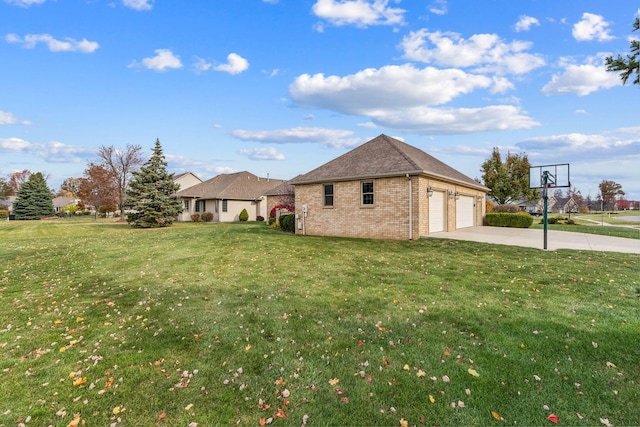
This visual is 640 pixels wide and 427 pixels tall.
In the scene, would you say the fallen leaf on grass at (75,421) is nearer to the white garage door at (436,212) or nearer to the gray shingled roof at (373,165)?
A: the gray shingled roof at (373,165)

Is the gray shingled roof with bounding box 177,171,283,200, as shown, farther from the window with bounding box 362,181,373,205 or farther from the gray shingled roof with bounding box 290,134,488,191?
the window with bounding box 362,181,373,205

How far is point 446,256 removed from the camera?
32.6 feet

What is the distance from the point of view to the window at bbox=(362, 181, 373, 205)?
49.2 feet

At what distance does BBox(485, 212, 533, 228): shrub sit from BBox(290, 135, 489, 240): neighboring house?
17.0ft

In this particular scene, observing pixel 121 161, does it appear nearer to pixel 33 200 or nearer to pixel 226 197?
pixel 33 200

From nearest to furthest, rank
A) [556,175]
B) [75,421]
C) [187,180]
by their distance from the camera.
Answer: [75,421]
[556,175]
[187,180]

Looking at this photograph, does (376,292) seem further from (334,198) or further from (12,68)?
(12,68)

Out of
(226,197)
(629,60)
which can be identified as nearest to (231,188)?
(226,197)

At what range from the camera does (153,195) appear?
2497 centimetres

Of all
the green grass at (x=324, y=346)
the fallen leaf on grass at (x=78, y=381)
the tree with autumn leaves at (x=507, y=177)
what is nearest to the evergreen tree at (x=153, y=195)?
the green grass at (x=324, y=346)

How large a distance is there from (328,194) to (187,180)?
2690 centimetres

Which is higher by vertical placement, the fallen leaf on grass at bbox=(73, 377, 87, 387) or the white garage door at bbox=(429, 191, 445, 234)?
the white garage door at bbox=(429, 191, 445, 234)

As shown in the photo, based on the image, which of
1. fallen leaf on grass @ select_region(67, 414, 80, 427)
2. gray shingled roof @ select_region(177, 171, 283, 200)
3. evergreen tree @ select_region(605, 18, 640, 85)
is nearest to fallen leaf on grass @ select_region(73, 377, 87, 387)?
fallen leaf on grass @ select_region(67, 414, 80, 427)

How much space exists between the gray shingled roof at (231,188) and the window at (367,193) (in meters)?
19.6
